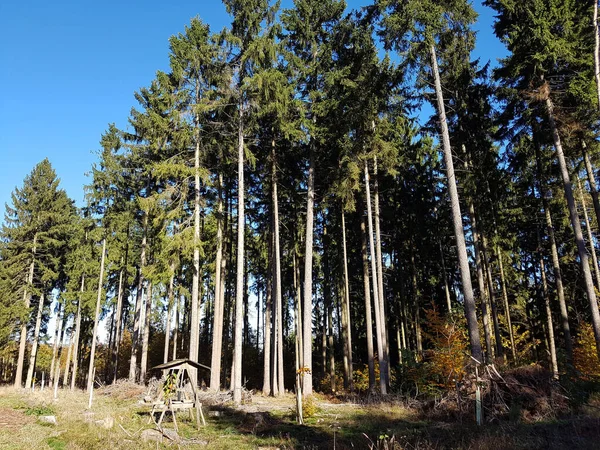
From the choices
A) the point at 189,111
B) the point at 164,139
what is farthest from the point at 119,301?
the point at 189,111

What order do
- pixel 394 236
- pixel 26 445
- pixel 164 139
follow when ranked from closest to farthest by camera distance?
pixel 26 445, pixel 164 139, pixel 394 236

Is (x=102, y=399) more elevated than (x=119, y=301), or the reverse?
(x=119, y=301)

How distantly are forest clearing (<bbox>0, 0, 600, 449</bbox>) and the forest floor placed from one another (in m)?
0.11

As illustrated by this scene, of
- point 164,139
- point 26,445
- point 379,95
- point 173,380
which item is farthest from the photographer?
point 164,139

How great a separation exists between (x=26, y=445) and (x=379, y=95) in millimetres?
16235

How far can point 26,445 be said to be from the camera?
325 inches

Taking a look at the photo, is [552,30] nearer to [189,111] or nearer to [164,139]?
[189,111]

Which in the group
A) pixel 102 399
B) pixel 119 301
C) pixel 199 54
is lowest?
pixel 102 399

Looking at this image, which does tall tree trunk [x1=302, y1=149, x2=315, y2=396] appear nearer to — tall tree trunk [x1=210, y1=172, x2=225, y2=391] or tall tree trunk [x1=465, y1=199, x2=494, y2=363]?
tall tree trunk [x1=210, y1=172, x2=225, y2=391]

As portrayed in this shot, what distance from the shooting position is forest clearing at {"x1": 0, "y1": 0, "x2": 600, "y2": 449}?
11023 mm

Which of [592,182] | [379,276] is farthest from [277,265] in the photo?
[592,182]

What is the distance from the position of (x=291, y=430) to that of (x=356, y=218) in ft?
50.2

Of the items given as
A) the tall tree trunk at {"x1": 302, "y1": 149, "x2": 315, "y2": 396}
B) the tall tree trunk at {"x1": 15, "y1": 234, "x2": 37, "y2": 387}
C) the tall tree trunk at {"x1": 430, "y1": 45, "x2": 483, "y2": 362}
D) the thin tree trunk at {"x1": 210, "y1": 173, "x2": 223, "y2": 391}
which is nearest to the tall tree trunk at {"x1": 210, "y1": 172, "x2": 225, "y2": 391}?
the thin tree trunk at {"x1": 210, "y1": 173, "x2": 223, "y2": 391}

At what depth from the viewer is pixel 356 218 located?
2416cm
